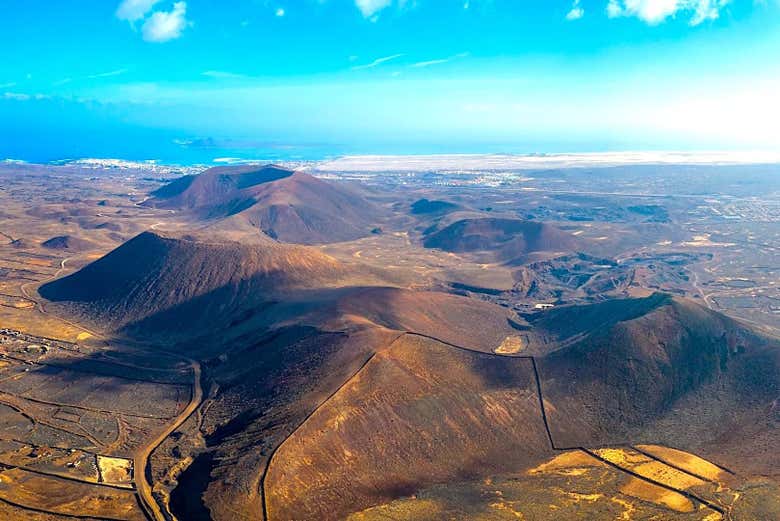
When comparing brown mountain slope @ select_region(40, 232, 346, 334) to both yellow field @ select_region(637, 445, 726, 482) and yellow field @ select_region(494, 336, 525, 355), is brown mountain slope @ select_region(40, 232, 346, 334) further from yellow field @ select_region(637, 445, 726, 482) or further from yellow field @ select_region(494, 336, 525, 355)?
yellow field @ select_region(637, 445, 726, 482)

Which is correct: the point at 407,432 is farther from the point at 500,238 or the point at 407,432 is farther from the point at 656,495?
the point at 500,238

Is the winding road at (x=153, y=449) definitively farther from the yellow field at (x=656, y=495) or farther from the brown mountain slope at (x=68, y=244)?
the brown mountain slope at (x=68, y=244)

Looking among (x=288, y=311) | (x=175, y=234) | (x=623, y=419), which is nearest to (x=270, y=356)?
(x=288, y=311)

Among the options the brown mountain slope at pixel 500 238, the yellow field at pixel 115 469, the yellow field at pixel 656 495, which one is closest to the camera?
the yellow field at pixel 656 495

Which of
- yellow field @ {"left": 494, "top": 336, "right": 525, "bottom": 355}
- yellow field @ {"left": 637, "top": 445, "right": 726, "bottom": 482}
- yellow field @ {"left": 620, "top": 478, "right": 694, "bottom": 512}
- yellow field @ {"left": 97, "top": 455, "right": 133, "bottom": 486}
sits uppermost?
yellow field @ {"left": 494, "top": 336, "right": 525, "bottom": 355}

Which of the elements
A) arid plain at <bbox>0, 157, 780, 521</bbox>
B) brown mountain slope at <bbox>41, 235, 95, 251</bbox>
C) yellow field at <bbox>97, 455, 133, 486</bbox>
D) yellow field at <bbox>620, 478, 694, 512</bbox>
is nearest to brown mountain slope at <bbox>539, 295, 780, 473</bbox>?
arid plain at <bbox>0, 157, 780, 521</bbox>

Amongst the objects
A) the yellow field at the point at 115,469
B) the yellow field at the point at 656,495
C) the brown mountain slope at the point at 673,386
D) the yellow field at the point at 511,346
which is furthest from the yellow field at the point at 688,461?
the yellow field at the point at 115,469

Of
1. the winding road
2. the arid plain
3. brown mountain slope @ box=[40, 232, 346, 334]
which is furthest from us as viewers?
brown mountain slope @ box=[40, 232, 346, 334]
